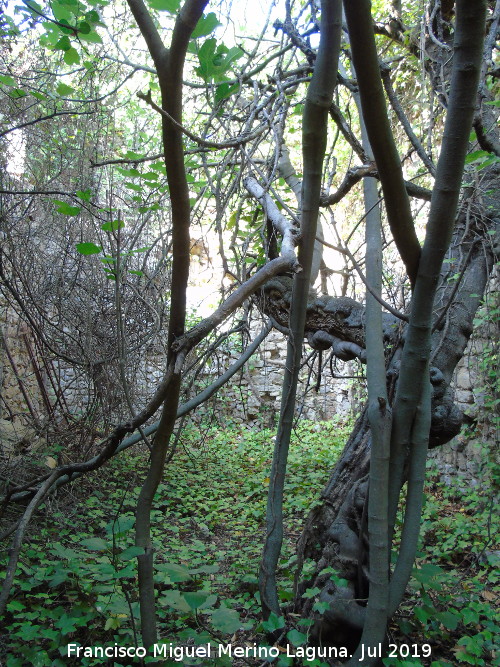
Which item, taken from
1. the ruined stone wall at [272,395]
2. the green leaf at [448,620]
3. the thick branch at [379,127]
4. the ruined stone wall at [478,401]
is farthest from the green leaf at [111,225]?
the ruined stone wall at [272,395]

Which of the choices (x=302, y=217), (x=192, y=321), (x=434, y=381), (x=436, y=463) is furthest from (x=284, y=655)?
(x=192, y=321)

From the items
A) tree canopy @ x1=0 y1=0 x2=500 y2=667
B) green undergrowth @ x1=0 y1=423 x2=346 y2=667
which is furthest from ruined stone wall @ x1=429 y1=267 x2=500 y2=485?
tree canopy @ x1=0 y1=0 x2=500 y2=667

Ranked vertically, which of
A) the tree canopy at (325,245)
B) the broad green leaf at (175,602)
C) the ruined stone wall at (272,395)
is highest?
the ruined stone wall at (272,395)

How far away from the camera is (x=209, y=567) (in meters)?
1.71

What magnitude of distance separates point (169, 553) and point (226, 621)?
1.78 meters

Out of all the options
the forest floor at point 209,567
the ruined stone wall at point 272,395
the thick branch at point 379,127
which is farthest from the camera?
the ruined stone wall at point 272,395

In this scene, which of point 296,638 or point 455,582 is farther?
point 455,582

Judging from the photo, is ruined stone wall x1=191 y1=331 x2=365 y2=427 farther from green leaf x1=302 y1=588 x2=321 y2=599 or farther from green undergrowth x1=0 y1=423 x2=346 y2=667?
green leaf x1=302 y1=588 x2=321 y2=599

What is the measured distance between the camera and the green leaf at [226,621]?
148 cm

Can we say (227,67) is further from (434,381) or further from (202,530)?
(202,530)

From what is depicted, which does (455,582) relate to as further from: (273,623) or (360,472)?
(273,623)

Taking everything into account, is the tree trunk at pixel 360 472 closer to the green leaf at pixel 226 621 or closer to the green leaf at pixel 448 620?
the green leaf at pixel 448 620

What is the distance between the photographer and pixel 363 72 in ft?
4.38

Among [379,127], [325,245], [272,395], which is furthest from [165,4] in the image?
[272,395]
